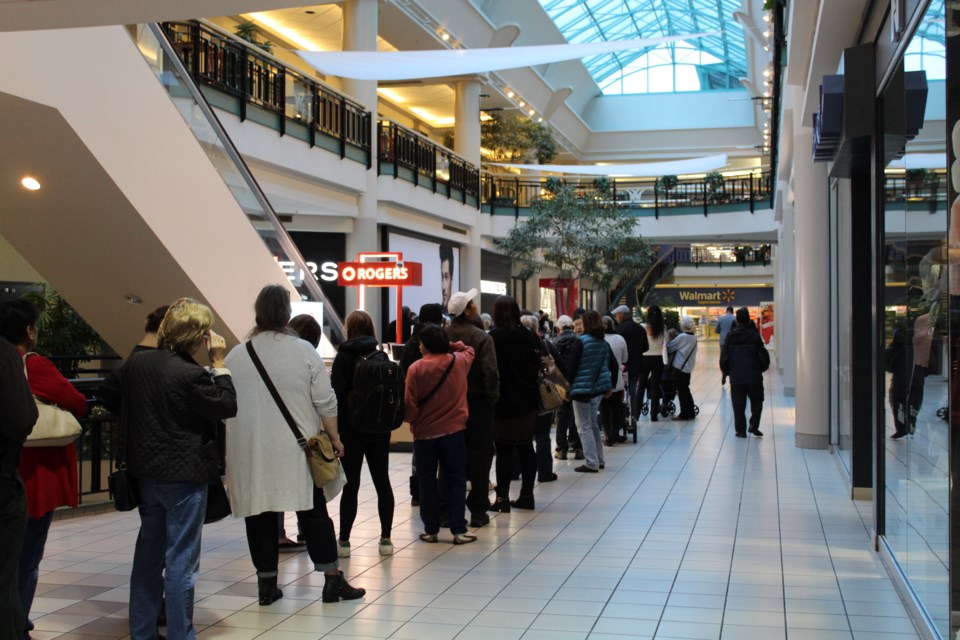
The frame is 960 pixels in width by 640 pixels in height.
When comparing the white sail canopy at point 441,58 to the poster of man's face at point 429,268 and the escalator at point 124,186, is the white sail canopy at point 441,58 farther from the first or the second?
the poster of man's face at point 429,268

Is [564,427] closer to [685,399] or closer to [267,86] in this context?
[685,399]

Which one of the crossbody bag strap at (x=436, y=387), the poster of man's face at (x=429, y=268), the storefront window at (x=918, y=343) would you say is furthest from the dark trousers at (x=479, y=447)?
the poster of man's face at (x=429, y=268)

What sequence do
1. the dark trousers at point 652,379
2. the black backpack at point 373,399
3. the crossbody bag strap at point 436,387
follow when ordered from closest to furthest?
the black backpack at point 373,399
the crossbody bag strap at point 436,387
the dark trousers at point 652,379

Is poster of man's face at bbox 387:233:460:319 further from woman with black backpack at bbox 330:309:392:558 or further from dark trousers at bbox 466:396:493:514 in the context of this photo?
woman with black backpack at bbox 330:309:392:558

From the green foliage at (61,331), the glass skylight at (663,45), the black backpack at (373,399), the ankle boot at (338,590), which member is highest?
the glass skylight at (663,45)

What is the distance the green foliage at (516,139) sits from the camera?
28.9m

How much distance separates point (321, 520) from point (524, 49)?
9026 mm

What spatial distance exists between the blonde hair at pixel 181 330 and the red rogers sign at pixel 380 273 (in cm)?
845

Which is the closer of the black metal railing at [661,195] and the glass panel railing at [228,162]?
the glass panel railing at [228,162]

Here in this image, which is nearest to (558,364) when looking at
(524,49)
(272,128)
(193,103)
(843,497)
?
(843,497)

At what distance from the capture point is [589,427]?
8742 mm

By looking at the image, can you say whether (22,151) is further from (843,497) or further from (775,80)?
(775,80)

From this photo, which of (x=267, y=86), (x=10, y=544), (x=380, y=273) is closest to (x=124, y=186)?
(x=10, y=544)

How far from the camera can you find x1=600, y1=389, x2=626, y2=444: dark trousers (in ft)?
34.5
